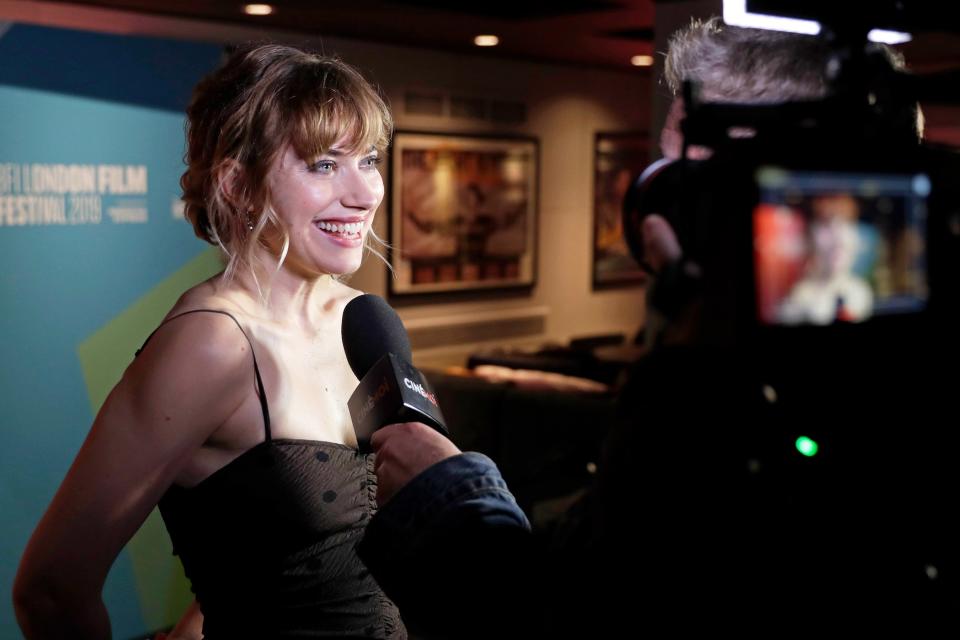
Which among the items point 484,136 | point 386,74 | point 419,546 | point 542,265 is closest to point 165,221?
point 419,546

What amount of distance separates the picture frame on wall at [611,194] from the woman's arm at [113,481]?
25.5 feet

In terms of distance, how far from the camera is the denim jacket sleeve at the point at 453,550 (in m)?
0.82

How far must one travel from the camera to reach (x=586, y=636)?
763 mm

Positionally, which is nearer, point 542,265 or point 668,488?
point 668,488

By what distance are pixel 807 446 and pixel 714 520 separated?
9 centimetres

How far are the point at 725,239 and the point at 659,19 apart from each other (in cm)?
487

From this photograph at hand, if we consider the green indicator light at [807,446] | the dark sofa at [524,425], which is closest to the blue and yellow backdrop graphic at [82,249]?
the dark sofa at [524,425]

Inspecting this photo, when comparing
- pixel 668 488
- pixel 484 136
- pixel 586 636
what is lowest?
pixel 586 636

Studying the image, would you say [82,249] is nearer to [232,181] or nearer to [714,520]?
[232,181]

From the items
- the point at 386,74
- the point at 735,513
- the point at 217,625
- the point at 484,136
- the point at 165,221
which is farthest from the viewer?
the point at 484,136

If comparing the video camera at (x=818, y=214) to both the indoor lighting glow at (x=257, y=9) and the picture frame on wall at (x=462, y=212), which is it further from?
the picture frame on wall at (x=462, y=212)

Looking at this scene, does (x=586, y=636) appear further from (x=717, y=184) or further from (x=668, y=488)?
(x=717, y=184)

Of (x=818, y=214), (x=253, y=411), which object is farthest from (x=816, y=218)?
(x=253, y=411)

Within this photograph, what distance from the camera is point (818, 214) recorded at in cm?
73
